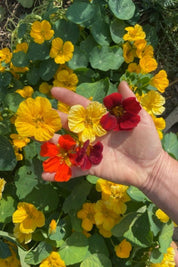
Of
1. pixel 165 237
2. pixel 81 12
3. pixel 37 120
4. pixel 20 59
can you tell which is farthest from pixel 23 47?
pixel 165 237

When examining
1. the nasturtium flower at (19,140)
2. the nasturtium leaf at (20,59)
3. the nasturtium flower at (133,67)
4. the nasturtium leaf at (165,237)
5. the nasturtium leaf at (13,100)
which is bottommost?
the nasturtium flower at (19,140)

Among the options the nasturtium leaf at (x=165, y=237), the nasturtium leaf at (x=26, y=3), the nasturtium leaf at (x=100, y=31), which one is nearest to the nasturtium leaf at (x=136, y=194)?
the nasturtium leaf at (x=165, y=237)

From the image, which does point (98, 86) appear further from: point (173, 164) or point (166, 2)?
point (166, 2)

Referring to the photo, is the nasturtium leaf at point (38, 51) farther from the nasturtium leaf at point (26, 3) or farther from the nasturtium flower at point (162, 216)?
the nasturtium flower at point (162, 216)

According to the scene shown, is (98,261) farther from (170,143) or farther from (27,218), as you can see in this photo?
(170,143)

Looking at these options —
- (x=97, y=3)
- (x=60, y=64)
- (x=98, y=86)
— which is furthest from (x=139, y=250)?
(x=97, y=3)
